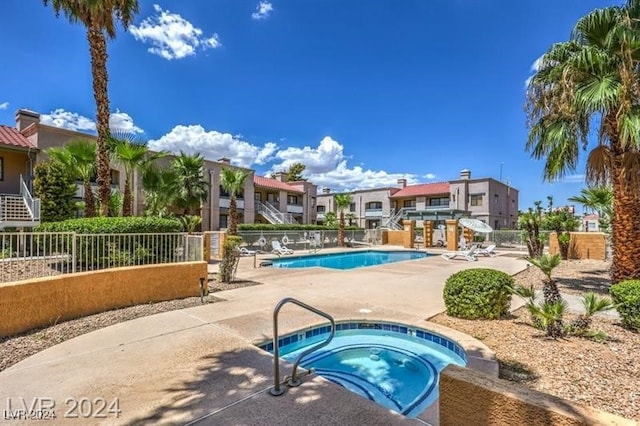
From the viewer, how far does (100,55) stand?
37.2 feet

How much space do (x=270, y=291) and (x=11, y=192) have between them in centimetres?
1796

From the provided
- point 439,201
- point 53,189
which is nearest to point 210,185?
point 53,189

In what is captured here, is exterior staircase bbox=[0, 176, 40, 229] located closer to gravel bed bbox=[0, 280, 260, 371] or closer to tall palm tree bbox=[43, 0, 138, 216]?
tall palm tree bbox=[43, 0, 138, 216]

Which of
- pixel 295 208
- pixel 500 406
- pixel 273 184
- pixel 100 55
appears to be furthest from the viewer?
pixel 295 208

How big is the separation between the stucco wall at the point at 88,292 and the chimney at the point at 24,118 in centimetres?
1924

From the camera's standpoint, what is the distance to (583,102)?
7777 millimetres

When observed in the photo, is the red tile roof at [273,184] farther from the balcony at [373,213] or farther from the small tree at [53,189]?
the small tree at [53,189]

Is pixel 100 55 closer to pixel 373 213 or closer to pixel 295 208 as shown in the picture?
pixel 295 208

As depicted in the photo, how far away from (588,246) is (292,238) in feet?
56.4

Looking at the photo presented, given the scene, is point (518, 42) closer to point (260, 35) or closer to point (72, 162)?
point (260, 35)

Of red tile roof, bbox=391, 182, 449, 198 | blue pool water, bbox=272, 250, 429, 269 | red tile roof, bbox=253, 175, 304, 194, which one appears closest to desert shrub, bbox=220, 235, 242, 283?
blue pool water, bbox=272, 250, 429, 269

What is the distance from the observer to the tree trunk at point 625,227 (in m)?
8.06

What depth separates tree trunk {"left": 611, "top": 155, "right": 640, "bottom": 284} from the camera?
8062 mm

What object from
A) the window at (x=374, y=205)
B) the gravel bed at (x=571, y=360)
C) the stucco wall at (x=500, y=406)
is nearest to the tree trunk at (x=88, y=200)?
the gravel bed at (x=571, y=360)
